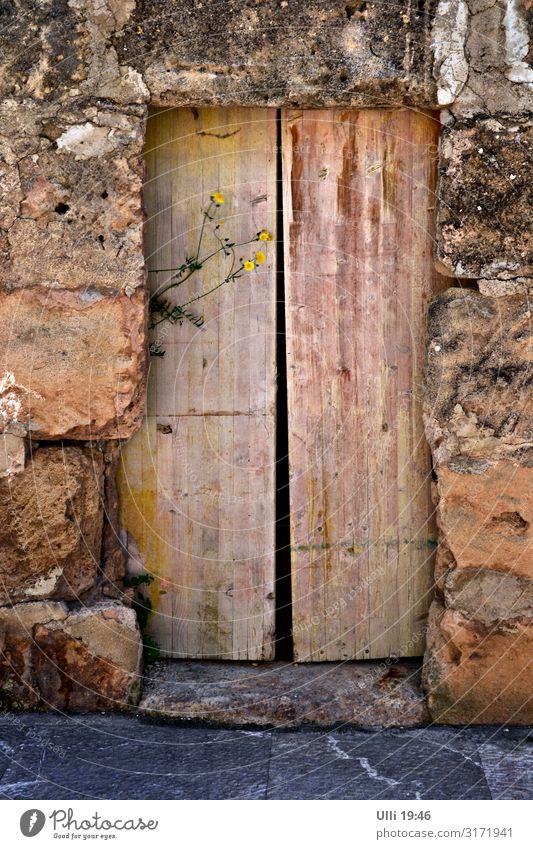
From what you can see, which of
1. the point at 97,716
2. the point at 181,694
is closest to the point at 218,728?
the point at 181,694

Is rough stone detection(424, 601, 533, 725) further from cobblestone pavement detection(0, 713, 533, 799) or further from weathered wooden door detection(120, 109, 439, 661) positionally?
weathered wooden door detection(120, 109, 439, 661)

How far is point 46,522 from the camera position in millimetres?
3834

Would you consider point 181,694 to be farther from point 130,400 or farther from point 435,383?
point 435,383

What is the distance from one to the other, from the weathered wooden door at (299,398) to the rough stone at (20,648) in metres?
0.45

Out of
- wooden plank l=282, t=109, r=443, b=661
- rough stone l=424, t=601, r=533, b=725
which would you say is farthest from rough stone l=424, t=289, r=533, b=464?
rough stone l=424, t=601, r=533, b=725

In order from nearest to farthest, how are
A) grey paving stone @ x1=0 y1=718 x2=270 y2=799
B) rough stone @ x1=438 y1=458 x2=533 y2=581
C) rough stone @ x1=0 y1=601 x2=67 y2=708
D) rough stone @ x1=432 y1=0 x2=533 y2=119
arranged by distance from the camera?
grey paving stone @ x1=0 y1=718 x2=270 y2=799 → rough stone @ x1=432 y1=0 x2=533 y2=119 → rough stone @ x1=438 y1=458 x2=533 y2=581 → rough stone @ x1=0 y1=601 x2=67 y2=708

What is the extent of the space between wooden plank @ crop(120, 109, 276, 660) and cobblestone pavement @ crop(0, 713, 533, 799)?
52 cm

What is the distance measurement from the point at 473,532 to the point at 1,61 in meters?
2.49

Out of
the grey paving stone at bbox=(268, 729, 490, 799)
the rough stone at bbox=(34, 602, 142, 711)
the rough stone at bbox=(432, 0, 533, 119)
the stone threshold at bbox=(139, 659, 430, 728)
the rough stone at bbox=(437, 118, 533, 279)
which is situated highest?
the rough stone at bbox=(432, 0, 533, 119)

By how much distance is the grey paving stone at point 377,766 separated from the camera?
3.34m

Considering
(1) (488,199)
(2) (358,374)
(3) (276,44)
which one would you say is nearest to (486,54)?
(1) (488,199)

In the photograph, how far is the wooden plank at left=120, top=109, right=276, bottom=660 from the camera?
13.0 feet

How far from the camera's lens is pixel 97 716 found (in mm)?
3877

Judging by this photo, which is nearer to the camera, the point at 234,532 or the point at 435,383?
the point at 435,383
